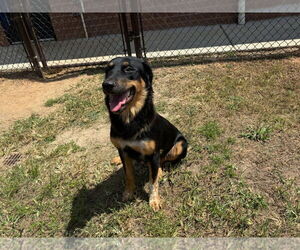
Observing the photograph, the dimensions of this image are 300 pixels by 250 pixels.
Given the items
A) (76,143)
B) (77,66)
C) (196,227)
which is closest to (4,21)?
(77,66)

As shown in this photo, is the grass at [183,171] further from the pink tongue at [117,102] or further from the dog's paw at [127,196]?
the pink tongue at [117,102]

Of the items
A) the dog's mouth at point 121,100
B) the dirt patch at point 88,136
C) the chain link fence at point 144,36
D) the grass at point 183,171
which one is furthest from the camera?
the chain link fence at point 144,36

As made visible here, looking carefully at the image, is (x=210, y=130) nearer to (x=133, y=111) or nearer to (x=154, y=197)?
(x=154, y=197)

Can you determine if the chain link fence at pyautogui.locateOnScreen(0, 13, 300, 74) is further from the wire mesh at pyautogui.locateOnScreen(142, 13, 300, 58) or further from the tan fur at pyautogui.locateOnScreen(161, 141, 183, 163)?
the tan fur at pyautogui.locateOnScreen(161, 141, 183, 163)

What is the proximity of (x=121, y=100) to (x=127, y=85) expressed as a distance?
133mm

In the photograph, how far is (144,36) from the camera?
8.16 meters

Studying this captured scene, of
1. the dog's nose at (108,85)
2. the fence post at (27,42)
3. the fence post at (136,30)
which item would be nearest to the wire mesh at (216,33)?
the fence post at (136,30)

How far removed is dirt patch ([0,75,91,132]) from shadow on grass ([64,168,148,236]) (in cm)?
219

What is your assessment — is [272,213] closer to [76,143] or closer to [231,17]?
[76,143]

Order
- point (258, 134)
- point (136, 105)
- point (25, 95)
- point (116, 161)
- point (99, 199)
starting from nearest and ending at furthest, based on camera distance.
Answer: point (136, 105) < point (99, 199) < point (116, 161) < point (258, 134) < point (25, 95)

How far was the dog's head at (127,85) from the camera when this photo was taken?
225 centimetres

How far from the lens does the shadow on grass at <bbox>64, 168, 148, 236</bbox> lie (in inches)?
110

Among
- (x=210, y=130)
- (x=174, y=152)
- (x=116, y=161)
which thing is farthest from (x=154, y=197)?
(x=210, y=130)

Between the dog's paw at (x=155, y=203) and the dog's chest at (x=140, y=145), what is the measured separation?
1.80ft
